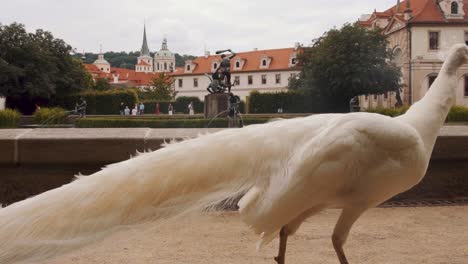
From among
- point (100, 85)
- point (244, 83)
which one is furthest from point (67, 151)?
point (244, 83)

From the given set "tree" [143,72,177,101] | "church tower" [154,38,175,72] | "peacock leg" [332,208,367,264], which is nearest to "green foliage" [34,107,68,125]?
"peacock leg" [332,208,367,264]

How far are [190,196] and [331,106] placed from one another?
165 feet

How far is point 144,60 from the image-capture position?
7352 inches

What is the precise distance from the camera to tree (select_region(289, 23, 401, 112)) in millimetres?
49156

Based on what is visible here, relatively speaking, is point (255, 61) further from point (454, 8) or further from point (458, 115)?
point (458, 115)

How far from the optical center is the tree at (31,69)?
50.9 meters

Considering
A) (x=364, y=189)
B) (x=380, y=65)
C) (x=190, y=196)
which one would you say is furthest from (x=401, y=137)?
(x=380, y=65)

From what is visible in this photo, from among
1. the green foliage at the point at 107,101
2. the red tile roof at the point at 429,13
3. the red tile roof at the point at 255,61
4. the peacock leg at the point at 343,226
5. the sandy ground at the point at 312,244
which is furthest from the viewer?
the red tile roof at the point at 255,61

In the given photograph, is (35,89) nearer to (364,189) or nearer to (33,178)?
(33,178)

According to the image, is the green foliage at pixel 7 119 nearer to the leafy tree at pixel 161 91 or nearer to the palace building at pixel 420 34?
the palace building at pixel 420 34

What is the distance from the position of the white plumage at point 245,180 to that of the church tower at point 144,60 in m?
183

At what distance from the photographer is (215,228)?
547 centimetres

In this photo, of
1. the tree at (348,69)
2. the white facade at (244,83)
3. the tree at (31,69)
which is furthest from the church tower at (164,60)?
the tree at (348,69)

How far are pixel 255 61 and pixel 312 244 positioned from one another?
9446cm
